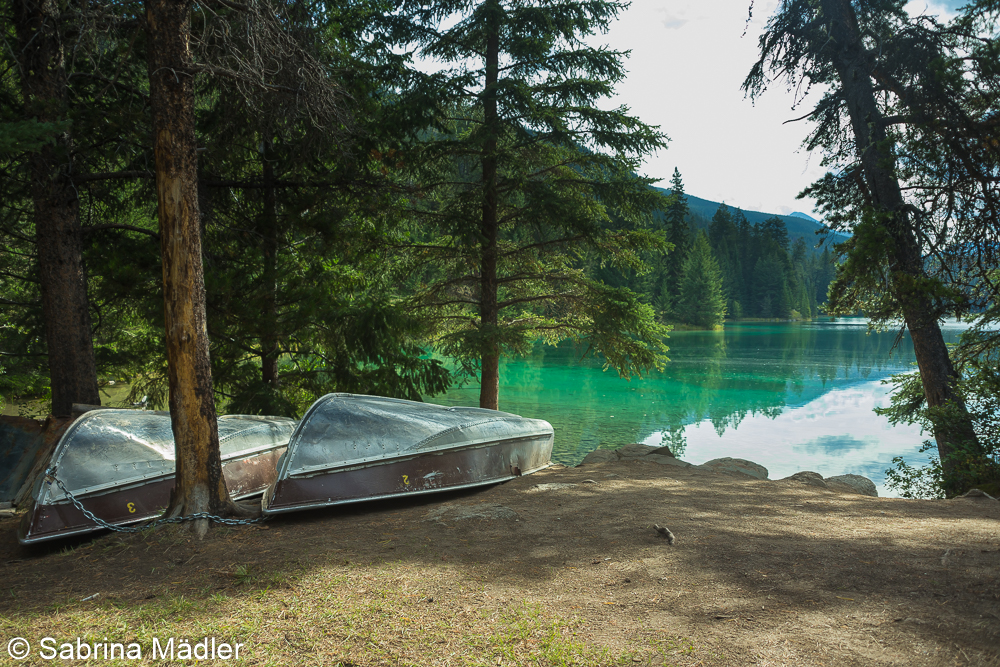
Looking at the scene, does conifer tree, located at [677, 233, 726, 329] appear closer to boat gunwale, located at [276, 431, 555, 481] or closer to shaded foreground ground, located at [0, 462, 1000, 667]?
boat gunwale, located at [276, 431, 555, 481]

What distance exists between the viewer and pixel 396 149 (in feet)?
32.4

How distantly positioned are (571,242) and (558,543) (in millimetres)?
7541

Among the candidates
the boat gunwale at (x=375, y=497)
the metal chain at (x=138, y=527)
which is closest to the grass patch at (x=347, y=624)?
the metal chain at (x=138, y=527)

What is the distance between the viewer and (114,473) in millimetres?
5621

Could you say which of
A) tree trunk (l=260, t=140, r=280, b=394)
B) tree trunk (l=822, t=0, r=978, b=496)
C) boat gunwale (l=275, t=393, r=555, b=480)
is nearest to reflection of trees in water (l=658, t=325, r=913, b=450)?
tree trunk (l=822, t=0, r=978, b=496)

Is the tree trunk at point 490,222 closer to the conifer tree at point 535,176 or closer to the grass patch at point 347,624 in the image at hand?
the conifer tree at point 535,176

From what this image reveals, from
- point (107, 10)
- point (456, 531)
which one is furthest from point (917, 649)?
point (107, 10)

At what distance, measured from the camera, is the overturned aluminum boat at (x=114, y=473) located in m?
5.18

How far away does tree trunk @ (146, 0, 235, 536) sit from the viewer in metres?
5.05

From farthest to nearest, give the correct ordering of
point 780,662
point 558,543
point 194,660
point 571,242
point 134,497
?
point 571,242 → point 134,497 → point 558,543 → point 194,660 → point 780,662

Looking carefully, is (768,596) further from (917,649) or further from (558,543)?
(558,543)

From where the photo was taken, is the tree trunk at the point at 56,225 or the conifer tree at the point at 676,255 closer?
the tree trunk at the point at 56,225

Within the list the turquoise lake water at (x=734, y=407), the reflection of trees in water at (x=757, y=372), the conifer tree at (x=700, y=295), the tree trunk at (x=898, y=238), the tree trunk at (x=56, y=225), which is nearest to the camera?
the tree trunk at (x=56, y=225)

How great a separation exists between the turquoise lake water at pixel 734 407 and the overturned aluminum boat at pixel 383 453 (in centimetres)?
754
